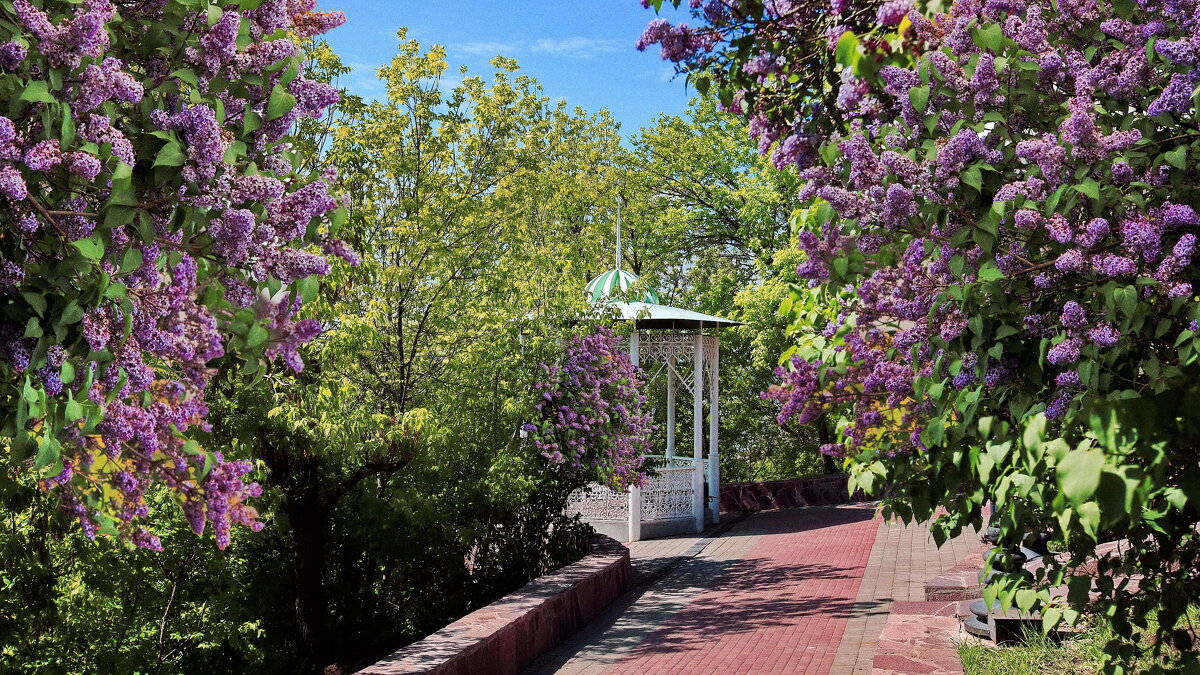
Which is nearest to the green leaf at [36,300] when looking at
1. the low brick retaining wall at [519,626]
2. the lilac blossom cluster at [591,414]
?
the low brick retaining wall at [519,626]

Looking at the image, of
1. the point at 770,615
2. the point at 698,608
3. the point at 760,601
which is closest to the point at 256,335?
the point at 770,615

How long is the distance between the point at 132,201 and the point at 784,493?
21.5 metres

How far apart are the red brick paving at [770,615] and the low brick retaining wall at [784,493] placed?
4538mm

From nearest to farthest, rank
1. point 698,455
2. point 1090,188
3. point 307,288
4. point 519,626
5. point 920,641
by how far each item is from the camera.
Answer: point 1090,188 < point 307,288 < point 920,641 < point 519,626 < point 698,455

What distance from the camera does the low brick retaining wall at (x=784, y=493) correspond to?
22.2 m

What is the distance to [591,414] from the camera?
12266 mm

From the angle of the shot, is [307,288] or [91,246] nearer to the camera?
[91,246]

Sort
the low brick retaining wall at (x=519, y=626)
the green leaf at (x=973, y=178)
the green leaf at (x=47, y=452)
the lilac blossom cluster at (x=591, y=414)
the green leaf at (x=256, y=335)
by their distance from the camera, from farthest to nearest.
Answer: the lilac blossom cluster at (x=591, y=414) < the low brick retaining wall at (x=519, y=626) < the green leaf at (x=256, y=335) < the green leaf at (x=973, y=178) < the green leaf at (x=47, y=452)

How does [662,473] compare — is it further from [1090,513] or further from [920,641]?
[1090,513]

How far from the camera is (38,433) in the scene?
298 centimetres

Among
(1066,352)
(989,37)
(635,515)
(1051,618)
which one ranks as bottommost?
(635,515)

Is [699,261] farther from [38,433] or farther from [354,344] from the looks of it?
[38,433]

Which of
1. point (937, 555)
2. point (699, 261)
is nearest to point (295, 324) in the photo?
point (937, 555)

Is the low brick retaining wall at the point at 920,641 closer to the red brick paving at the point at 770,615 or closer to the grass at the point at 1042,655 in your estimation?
the grass at the point at 1042,655
